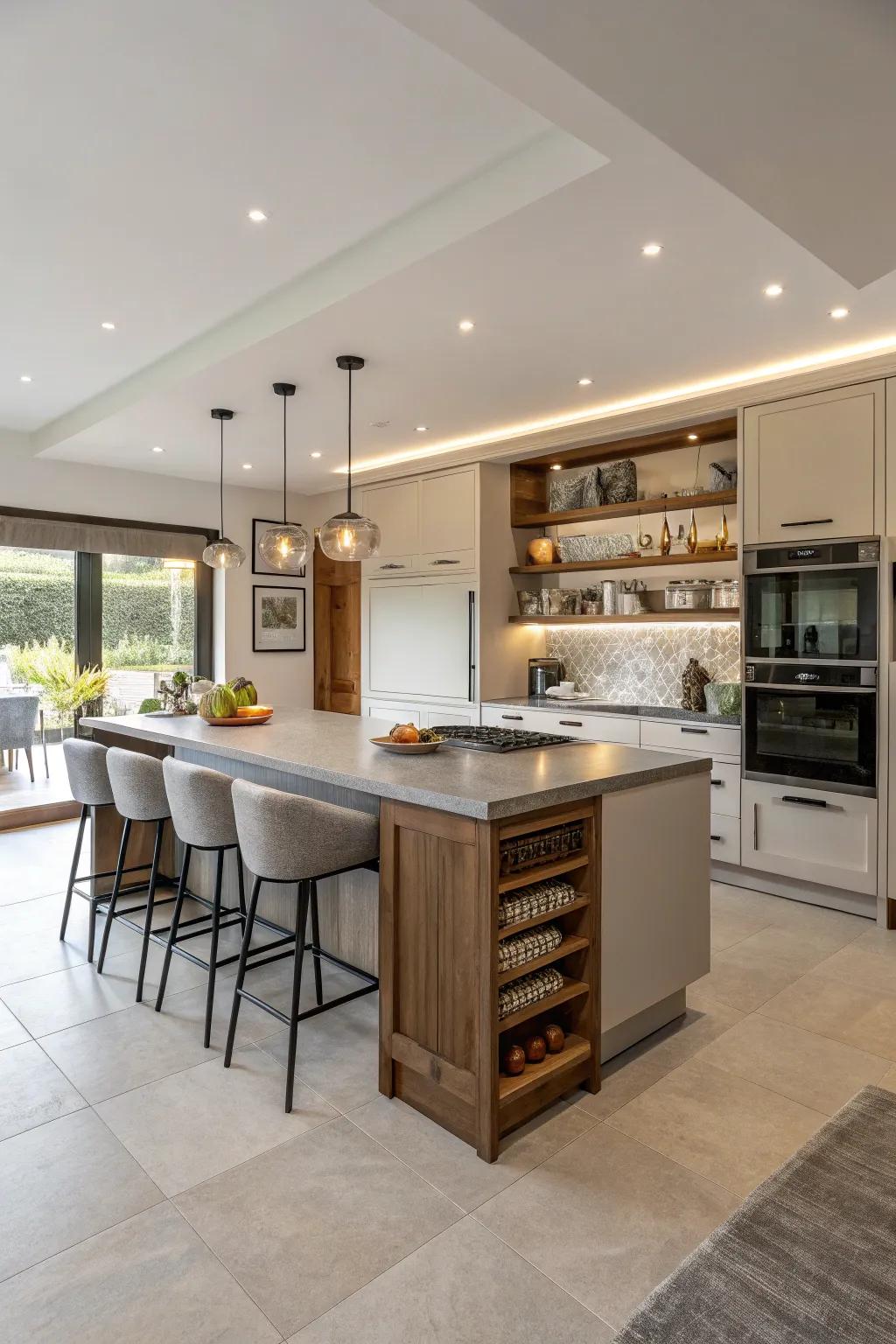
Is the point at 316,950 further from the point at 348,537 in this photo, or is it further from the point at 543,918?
the point at 348,537

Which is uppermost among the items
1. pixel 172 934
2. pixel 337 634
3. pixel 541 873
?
pixel 337 634

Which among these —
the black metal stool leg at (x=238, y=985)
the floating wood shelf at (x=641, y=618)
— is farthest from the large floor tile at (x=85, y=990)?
the floating wood shelf at (x=641, y=618)

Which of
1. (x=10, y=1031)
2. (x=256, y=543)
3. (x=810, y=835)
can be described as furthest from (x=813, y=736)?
(x=256, y=543)

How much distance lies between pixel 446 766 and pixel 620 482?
3.28 metres

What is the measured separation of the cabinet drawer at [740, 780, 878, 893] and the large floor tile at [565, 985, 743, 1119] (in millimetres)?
1335

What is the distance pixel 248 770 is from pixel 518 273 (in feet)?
7.55

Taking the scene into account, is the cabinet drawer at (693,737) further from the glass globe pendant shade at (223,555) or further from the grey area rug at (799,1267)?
the glass globe pendant shade at (223,555)

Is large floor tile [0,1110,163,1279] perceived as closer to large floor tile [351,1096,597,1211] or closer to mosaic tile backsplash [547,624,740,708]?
large floor tile [351,1096,597,1211]

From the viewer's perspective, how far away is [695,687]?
4.82 metres

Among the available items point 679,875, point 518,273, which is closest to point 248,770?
point 679,875

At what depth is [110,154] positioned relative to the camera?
241 cm

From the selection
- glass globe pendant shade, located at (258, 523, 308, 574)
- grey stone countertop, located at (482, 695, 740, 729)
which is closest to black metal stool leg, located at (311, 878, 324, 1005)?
glass globe pendant shade, located at (258, 523, 308, 574)

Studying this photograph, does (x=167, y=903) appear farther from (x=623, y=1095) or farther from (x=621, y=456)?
(x=621, y=456)

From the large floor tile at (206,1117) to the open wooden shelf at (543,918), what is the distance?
2.55 feet
